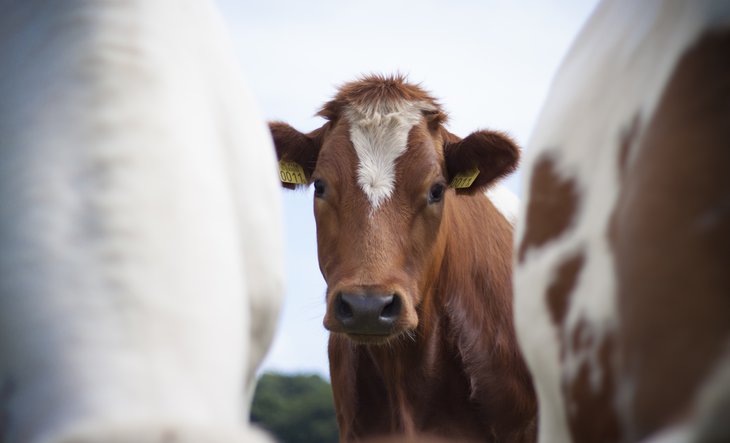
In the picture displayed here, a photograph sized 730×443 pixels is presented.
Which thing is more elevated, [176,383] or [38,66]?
[38,66]

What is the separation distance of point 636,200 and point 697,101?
8.8 inches

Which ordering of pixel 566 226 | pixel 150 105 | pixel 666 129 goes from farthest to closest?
1. pixel 566 226
2. pixel 150 105
3. pixel 666 129

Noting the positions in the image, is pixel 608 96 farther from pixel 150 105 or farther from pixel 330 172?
pixel 330 172

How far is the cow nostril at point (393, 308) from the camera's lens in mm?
5410

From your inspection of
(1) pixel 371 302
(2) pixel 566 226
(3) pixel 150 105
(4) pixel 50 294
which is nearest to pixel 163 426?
(4) pixel 50 294

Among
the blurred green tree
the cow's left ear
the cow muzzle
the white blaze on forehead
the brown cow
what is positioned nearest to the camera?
the cow muzzle

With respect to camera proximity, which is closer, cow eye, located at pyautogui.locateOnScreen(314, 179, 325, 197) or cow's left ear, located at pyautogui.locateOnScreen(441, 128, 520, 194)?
cow eye, located at pyautogui.locateOnScreen(314, 179, 325, 197)

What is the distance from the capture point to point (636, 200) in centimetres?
229

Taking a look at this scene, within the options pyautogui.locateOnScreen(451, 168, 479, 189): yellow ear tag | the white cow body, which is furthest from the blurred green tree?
the white cow body

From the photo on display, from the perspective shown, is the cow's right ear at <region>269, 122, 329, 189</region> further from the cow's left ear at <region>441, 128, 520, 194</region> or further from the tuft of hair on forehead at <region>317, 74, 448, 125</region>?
the cow's left ear at <region>441, 128, 520, 194</region>

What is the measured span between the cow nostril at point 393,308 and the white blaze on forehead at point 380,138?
0.52m

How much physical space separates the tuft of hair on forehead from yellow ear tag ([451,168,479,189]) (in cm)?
31

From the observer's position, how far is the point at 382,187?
227 inches

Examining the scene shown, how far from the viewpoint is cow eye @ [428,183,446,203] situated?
5.98 metres
